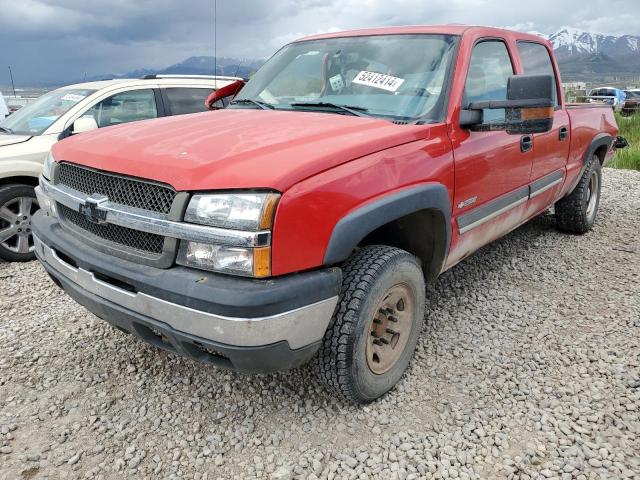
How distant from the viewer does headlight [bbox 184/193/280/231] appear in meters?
1.92

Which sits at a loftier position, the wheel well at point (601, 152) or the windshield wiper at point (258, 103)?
the windshield wiper at point (258, 103)

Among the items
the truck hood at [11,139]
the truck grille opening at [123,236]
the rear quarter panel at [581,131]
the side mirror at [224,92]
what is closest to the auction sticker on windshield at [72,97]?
the truck hood at [11,139]

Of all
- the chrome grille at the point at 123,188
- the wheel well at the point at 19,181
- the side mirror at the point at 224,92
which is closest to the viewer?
the chrome grille at the point at 123,188

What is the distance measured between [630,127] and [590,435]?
11986 mm

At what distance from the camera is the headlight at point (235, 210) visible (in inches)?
75.6

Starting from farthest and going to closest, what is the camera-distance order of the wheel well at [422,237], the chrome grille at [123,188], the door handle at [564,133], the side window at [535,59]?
the door handle at [564,133] < the side window at [535,59] < the wheel well at [422,237] < the chrome grille at [123,188]

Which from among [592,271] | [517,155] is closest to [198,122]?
[517,155]

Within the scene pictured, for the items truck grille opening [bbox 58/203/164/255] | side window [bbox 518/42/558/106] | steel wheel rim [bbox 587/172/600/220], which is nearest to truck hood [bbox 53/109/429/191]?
truck grille opening [bbox 58/203/164/255]

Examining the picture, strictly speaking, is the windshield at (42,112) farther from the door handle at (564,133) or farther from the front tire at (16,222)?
the door handle at (564,133)

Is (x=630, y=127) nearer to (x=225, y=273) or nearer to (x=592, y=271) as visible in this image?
(x=592, y=271)

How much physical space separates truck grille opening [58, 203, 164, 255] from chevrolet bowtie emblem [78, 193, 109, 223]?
1.7 inches

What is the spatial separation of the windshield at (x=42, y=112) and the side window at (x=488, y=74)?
390 cm

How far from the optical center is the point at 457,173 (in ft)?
9.20

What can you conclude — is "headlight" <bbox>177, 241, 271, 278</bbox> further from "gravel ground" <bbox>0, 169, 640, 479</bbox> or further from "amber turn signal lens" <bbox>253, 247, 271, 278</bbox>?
"gravel ground" <bbox>0, 169, 640, 479</bbox>
